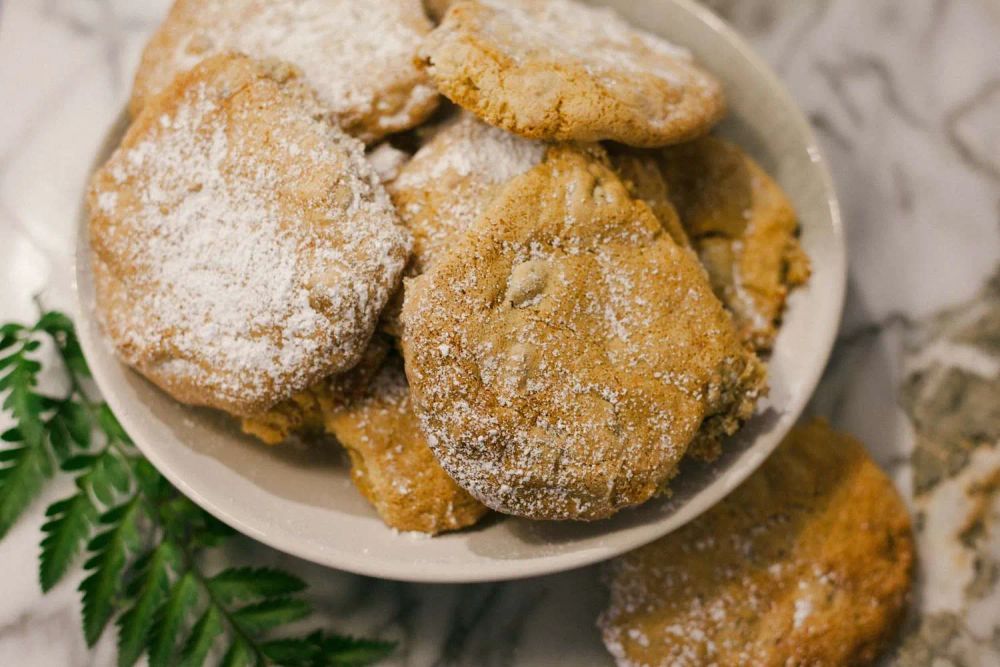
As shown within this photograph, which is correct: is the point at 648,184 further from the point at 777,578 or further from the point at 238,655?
the point at 238,655

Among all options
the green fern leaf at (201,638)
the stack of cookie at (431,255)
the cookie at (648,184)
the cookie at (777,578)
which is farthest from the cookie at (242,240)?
the cookie at (777,578)

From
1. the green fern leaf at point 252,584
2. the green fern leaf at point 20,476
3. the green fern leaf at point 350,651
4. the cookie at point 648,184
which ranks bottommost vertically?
the green fern leaf at point 350,651

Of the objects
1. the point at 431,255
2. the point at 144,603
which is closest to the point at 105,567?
the point at 144,603

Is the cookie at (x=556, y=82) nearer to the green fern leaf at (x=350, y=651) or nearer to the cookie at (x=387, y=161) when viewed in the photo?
the cookie at (x=387, y=161)

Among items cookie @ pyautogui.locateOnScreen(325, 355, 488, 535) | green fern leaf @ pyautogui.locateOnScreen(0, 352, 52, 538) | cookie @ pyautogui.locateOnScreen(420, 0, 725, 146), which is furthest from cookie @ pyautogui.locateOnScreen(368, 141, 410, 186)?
green fern leaf @ pyautogui.locateOnScreen(0, 352, 52, 538)

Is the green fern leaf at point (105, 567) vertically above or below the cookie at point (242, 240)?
below

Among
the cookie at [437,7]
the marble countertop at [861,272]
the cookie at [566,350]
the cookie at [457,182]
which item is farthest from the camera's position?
the marble countertop at [861,272]
